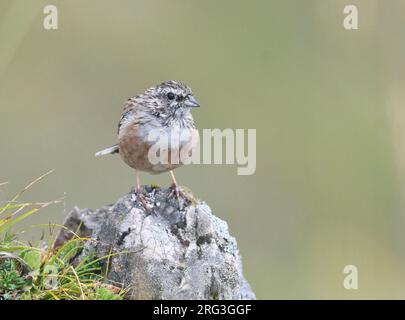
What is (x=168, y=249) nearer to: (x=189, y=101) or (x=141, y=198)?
(x=141, y=198)

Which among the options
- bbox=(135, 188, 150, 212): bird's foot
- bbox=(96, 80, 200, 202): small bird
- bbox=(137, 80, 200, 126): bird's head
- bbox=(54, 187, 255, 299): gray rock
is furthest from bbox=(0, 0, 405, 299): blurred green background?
bbox=(54, 187, 255, 299): gray rock

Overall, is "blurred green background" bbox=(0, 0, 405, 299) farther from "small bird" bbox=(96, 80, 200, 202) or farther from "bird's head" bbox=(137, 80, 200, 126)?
"bird's head" bbox=(137, 80, 200, 126)

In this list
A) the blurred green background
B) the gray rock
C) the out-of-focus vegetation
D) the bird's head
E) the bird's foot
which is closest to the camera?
the out-of-focus vegetation

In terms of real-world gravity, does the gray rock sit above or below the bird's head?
below

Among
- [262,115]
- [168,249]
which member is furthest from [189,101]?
[262,115]
